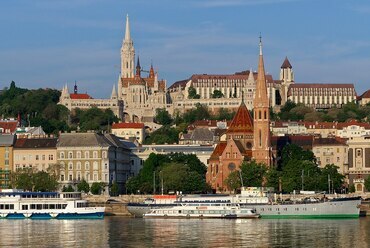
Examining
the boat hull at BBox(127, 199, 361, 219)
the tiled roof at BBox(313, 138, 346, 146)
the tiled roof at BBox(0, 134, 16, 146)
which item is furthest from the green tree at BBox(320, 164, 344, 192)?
the tiled roof at BBox(0, 134, 16, 146)

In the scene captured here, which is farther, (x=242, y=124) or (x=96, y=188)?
(x=242, y=124)

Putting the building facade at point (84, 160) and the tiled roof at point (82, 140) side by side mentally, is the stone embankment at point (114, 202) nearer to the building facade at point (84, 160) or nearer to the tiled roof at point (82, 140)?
the building facade at point (84, 160)

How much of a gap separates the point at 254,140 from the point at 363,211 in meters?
28.2

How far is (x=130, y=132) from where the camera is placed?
176875 mm

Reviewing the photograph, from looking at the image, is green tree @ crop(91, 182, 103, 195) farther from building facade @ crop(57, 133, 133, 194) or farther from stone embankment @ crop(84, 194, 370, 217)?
stone embankment @ crop(84, 194, 370, 217)

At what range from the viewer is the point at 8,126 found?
16175 cm

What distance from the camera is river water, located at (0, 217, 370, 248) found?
71062 mm

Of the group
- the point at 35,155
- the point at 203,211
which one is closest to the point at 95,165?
the point at 35,155

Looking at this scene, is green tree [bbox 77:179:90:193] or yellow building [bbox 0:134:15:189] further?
yellow building [bbox 0:134:15:189]

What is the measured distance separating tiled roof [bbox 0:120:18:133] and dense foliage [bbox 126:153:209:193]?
97.1 ft

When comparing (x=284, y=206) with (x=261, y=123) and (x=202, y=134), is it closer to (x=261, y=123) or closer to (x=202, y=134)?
(x=261, y=123)

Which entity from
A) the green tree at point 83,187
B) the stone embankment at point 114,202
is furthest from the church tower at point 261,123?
the stone embankment at point 114,202

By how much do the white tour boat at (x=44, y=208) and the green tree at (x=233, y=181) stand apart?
86.1 ft

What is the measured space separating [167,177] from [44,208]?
23999mm
